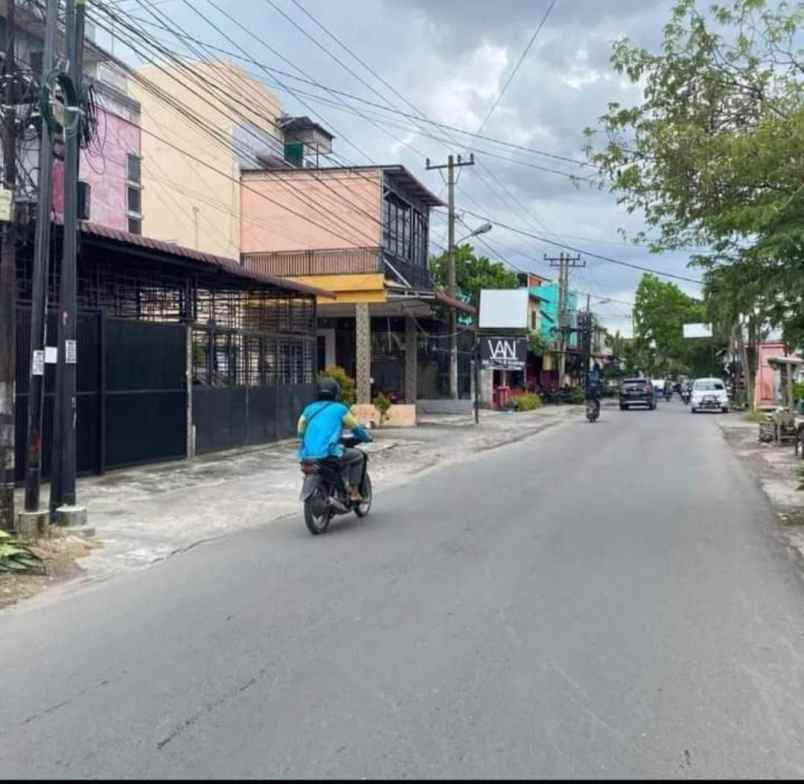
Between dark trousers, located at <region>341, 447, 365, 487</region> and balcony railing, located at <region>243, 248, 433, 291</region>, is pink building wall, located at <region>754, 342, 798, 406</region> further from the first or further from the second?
dark trousers, located at <region>341, 447, 365, 487</region>

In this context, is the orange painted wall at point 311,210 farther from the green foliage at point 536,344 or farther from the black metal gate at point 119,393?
the green foliage at point 536,344

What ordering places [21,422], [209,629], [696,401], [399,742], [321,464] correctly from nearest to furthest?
[399,742] → [209,629] → [321,464] → [21,422] → [696,401]

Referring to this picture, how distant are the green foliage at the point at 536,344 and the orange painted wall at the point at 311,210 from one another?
21543 mm

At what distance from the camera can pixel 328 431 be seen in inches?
385

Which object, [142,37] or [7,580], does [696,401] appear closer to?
[142,37]

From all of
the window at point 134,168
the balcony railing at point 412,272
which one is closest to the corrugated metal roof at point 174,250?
the window at point 134,168

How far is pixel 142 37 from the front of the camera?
13.4m

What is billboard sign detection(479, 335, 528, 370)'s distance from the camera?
3938cm

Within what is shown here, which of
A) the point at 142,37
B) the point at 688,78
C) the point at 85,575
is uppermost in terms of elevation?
the point at 142,37

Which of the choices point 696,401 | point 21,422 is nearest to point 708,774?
point 21,422

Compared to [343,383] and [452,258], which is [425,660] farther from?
[452,258]

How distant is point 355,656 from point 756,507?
829 centimetres

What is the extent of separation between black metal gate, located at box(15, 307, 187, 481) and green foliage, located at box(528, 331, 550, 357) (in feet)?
110

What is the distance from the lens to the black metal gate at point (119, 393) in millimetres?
13133
